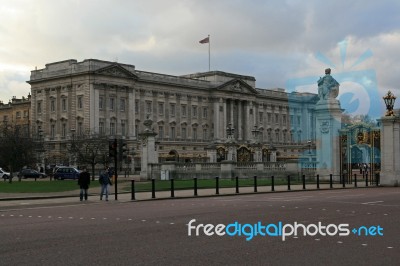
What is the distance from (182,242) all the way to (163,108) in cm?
11919

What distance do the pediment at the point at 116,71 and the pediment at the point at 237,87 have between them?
26.8 meters

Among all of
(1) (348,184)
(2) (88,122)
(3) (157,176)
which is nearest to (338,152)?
(1) (348,184)

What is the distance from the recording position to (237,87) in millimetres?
146500

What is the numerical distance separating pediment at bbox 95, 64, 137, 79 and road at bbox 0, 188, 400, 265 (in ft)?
324

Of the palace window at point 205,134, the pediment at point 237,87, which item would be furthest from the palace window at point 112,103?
the pediment at point 237,87

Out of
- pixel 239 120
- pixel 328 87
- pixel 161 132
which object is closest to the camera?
pixel 328 87

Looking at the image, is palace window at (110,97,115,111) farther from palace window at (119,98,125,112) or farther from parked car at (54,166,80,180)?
parked car at (54,166,80,180)

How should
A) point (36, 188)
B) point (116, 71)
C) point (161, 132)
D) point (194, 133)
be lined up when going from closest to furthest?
A: point (36, 188) < point (116, 71) < point (161, 132) < point (194, 133)

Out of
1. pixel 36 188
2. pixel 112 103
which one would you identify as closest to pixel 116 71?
pixel 112 103

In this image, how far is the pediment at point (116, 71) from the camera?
11619 centimetres

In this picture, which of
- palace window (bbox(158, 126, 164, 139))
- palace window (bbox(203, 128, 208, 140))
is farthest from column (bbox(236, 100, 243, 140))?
palace window (bbox(158, 126, 164, 139))

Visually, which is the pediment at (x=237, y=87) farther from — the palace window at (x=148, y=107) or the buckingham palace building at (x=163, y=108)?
the palace window at (x=148, y=107)

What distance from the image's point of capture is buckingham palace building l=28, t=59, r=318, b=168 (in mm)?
116250

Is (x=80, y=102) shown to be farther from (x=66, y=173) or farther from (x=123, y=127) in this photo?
(x=66, y=173)
